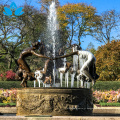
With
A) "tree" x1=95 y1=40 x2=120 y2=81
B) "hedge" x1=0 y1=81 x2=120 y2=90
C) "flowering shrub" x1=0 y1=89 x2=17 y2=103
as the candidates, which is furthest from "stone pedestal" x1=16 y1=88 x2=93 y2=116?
"tree" x1=95 y1=40 x2=120 y2=81

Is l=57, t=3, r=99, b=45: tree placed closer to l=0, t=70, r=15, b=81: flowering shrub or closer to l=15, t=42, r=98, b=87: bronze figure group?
l=0, t=70, r=15, b=81: flowering shrub

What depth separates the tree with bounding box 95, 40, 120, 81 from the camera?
29938 mm

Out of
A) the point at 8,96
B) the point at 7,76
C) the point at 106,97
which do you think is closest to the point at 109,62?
the point at 7,76

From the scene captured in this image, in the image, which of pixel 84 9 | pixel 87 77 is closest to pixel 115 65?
pixel 84 9

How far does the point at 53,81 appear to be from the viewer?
18297 mm

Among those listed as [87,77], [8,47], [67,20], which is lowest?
[87,77]

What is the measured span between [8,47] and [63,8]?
1042 centimetres

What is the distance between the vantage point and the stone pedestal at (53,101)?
905 cm

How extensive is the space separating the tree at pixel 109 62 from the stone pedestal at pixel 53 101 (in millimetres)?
20909

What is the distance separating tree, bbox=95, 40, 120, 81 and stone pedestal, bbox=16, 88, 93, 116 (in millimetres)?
20909

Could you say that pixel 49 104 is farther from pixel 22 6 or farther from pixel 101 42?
pixel 101 42

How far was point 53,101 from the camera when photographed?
29.8 ft

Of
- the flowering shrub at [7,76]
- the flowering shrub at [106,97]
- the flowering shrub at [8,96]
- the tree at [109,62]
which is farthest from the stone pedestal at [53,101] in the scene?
the tree at [109,62]

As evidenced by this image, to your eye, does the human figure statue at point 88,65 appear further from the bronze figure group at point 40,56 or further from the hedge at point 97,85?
the hedge at point 97,85
